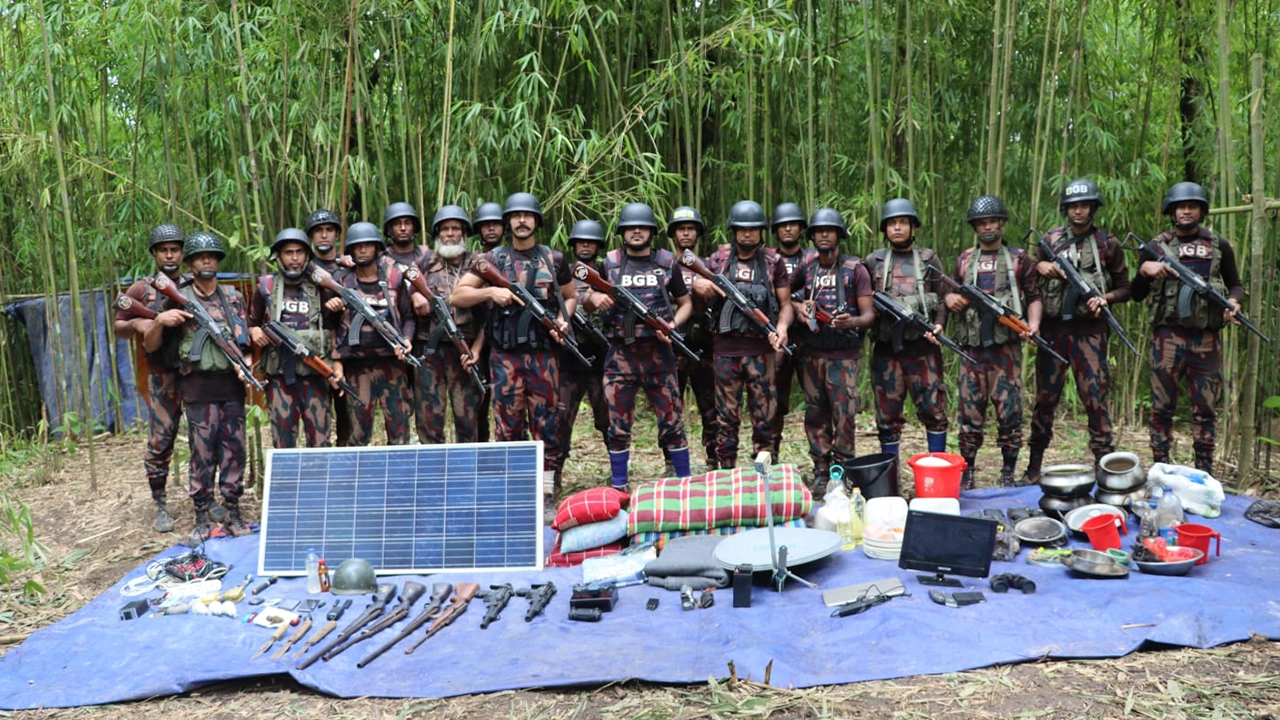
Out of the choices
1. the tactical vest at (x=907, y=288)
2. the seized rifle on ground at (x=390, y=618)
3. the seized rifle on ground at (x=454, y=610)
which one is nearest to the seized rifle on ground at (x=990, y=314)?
Answer: the tactical vest at (x=907, y=288)

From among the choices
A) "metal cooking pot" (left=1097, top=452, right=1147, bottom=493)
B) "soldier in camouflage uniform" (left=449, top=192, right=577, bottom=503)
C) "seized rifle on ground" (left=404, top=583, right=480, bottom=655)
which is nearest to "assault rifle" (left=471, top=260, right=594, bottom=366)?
"soldier in camouflage uniform" (left=449, top=192, right=577, bottom=503)

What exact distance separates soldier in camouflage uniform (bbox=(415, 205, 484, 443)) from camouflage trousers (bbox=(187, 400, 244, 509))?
39.9 inches

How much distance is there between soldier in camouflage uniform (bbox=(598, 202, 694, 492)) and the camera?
541 cm

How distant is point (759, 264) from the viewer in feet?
18.7

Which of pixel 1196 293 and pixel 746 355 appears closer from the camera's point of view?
pixel 1196 293

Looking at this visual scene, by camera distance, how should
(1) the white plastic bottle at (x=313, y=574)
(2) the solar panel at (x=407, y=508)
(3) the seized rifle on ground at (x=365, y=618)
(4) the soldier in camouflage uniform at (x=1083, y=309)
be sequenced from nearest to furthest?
(3) the seized rifle on ground at (x=365, y=618) < (1) the white plastic bottle at (x=313, y=574) < (2) the solar panel at (x=407, y=508) < (4) the soldier in camouflage uniform at (x=1083, y=309)

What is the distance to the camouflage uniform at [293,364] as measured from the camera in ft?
17.0

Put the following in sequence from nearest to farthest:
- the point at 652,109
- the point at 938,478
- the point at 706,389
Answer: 1. the point at 938,478
2. the point at 706,389
3. the point at 652,109

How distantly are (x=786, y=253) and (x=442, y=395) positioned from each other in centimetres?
227

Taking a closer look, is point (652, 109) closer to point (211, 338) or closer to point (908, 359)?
point (908, 359)

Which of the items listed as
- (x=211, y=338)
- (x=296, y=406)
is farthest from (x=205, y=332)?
(x=296, y=406)

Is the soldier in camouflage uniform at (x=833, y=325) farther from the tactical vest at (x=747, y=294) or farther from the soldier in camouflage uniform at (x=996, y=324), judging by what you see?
the soldier in camouflage uniform at (x=996, y=324)

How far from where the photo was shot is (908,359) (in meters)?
5.54

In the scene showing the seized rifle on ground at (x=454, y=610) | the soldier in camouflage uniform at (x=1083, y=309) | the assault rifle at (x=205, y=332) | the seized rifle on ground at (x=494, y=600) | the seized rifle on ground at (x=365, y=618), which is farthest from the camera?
the soldier in camouflage uniform at (x=1083, y=309)
